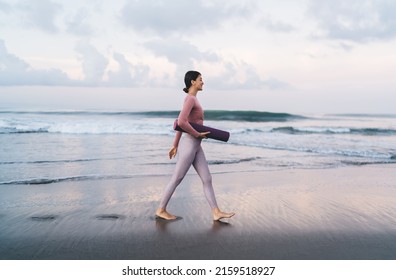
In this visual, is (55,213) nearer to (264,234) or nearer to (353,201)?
(264,234)

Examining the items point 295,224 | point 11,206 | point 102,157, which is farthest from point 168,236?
point 102,157

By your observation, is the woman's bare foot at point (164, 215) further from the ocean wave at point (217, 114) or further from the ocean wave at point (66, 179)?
the ocean wave at point (217, 114)

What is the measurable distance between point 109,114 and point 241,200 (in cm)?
3502

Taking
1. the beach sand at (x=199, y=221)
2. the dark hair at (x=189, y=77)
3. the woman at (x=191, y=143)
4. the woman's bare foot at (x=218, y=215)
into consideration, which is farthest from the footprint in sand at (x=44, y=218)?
the dark hair at (x=189, y=77)

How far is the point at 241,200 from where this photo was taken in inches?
234

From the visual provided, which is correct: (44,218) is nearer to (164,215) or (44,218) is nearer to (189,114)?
(164,215)

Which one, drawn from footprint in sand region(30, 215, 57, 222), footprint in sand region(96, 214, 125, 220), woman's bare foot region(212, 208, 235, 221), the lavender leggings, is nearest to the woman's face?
the lavender leggings

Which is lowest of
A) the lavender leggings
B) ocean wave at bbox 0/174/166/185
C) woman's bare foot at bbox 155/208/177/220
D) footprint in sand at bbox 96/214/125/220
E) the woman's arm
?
ocean wave at bbox 0/174/166/185

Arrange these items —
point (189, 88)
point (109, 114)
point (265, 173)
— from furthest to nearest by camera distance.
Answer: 1. point (109, 114)
2. point (265, 173)
3. point (189, 88)

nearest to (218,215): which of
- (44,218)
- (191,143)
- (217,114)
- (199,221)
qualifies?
(199,221)

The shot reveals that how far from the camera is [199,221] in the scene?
4875 mm

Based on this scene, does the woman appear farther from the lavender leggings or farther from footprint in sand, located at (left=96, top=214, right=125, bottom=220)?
footprint in sand, located at (left=96, top=214, right=125, bottom=220)

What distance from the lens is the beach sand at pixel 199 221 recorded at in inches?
151

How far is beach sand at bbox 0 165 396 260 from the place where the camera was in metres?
3.84
